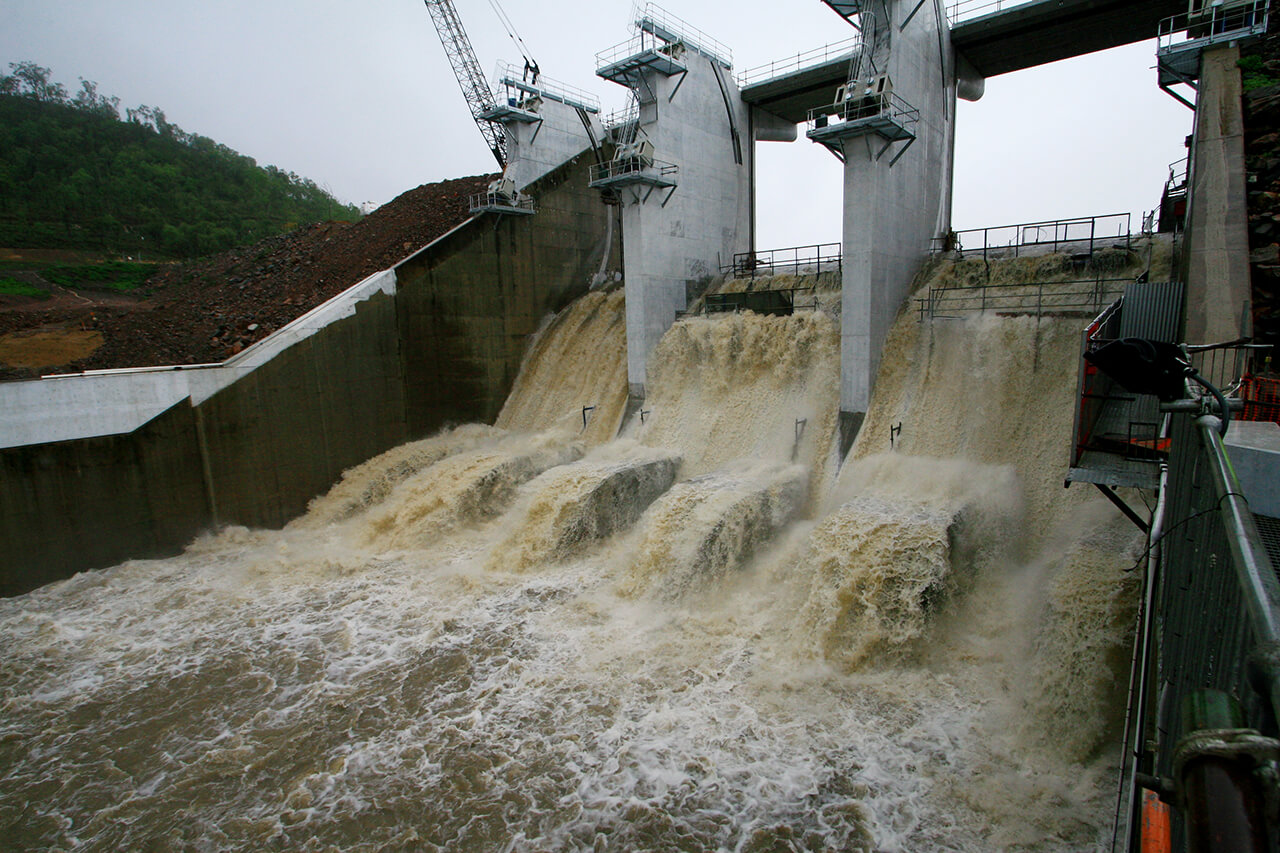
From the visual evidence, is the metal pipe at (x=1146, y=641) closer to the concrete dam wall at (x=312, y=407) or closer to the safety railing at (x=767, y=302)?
the safety railing at (x=767, y=302)

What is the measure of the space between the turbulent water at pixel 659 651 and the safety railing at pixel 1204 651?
1961mm

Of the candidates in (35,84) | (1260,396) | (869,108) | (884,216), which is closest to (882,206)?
(884,216)

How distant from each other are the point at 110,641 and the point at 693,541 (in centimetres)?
832

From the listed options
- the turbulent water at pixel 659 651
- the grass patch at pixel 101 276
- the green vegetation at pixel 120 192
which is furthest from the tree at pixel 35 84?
the turbulent water at pixel 659 651

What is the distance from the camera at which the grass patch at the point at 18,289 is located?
63.4 feet

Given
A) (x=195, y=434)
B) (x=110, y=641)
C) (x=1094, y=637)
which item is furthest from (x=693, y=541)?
(x=195, y=434)

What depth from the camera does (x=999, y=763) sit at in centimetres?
627

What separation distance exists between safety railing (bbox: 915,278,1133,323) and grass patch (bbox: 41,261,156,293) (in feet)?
77.2

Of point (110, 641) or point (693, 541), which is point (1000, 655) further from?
point (110, 641)

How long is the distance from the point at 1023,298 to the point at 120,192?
4409 centimetres


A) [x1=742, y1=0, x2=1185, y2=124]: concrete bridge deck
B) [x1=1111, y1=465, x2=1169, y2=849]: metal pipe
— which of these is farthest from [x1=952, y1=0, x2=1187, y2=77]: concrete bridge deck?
[x1=1111, y1=465, x2=1169, y2=849]: metal pipe

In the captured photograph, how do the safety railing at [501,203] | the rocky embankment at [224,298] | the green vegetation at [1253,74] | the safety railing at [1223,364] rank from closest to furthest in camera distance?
the safety railing at [1223,364] → the green vegetation at [1253,74] → the rocky embankment at [224,298] → the safety railing at [501,203]

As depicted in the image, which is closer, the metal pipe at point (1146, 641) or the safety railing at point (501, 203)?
the metal pipe at point (1146, 641)

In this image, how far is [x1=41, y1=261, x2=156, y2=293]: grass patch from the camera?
2142cm
